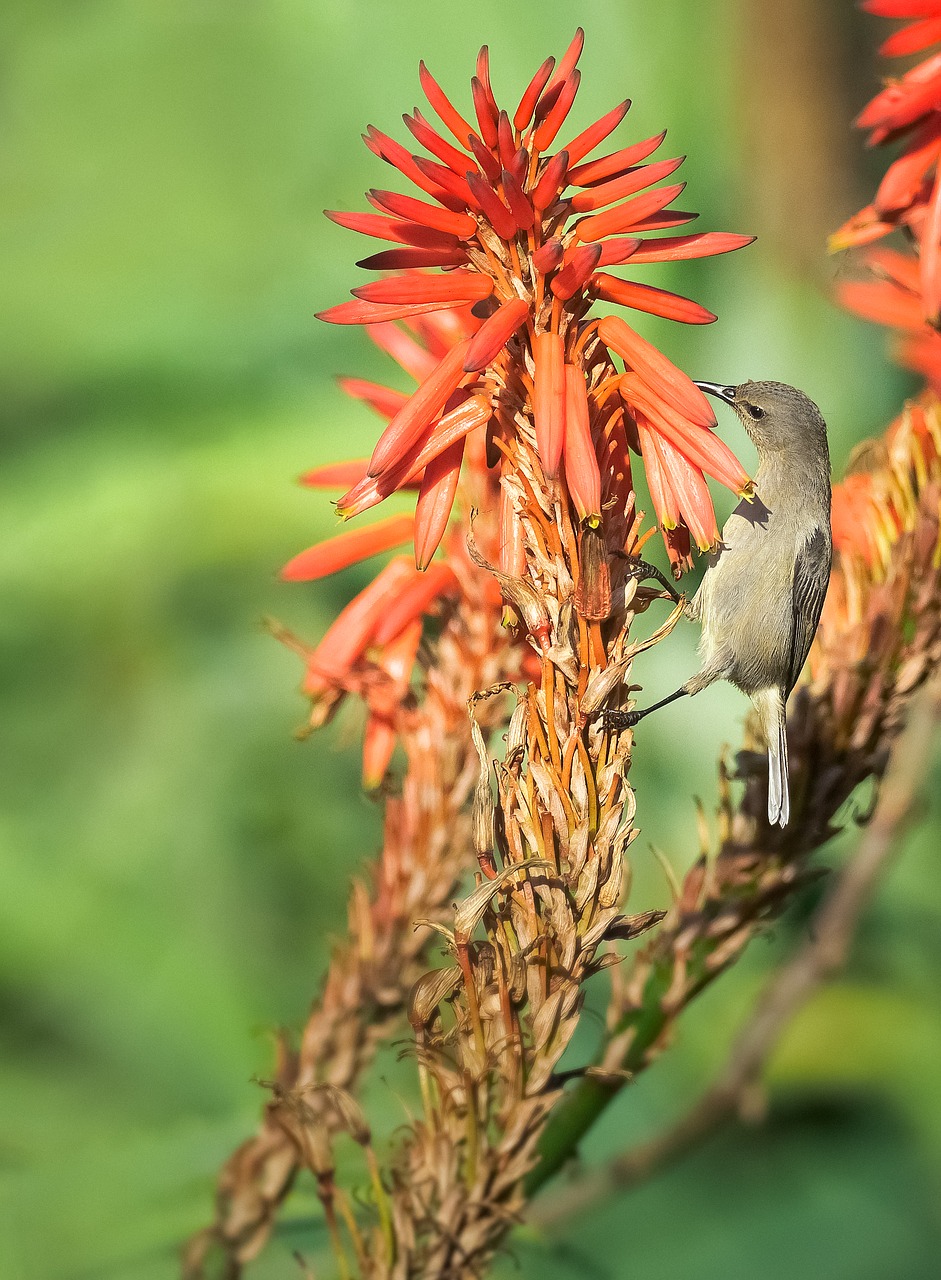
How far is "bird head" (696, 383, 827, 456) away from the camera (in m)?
0.83

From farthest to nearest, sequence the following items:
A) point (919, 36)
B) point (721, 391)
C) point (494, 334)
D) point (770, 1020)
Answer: point (770, 1020) < point (721, 391) < point (919, 36) < point (494, 334)

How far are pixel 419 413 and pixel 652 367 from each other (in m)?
0.10

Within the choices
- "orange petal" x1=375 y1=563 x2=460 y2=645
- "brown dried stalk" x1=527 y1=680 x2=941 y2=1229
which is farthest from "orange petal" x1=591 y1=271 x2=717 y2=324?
"brown dried stalk" x1=527 y1=680 x2=941 y2=1229

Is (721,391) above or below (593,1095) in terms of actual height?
above

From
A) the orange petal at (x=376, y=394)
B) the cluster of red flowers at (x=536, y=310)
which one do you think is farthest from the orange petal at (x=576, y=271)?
the orange petal at (x=376, y=394)

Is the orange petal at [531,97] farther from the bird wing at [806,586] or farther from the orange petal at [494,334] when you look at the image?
the bird wing at [806,586]

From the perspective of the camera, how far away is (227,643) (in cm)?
137

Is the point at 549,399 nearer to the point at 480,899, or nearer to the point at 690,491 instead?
the point at 690,491

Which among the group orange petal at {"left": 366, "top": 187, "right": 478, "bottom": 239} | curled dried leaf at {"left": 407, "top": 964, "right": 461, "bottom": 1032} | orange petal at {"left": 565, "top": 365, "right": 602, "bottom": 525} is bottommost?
curled dried leaf at {"left": 407, "top": 964, "right": 461, "bottom": 1032}

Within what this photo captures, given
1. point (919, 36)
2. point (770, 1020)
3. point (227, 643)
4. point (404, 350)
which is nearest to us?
point (919, 36)

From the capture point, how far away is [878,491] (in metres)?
0.73

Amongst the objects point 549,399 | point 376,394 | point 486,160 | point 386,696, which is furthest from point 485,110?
point 386,696

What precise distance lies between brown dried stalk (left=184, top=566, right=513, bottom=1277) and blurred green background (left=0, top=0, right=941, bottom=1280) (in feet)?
1.72

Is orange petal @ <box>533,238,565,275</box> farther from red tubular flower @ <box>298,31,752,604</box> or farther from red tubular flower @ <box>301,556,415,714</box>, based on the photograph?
red tubular flower @ <box>301,556,415,714</box>
